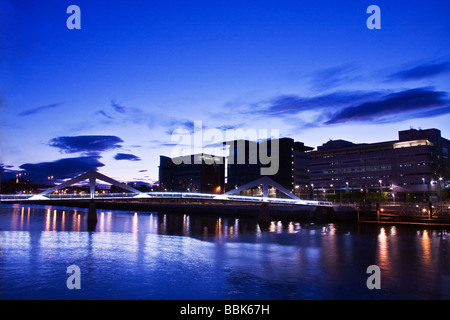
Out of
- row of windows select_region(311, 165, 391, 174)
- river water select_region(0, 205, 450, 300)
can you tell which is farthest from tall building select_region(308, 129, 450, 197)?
river water select_region(0, 205, 450, 300)

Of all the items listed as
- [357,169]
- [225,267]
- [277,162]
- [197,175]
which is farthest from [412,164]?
[197,175]

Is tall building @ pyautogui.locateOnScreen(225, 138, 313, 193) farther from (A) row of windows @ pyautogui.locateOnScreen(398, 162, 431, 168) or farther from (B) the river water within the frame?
(B) the river water

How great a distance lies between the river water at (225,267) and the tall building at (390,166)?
57.8 meters

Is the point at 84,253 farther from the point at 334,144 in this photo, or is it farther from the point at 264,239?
the point at 334,144

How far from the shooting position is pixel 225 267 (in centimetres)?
2694

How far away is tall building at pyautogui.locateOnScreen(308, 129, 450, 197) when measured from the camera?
304ft

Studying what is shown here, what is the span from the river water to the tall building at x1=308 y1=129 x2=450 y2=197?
57771 mm

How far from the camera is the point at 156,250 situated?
112ft

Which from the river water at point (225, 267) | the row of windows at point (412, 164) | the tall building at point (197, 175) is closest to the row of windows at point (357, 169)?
the row of windows at point (412, 164)

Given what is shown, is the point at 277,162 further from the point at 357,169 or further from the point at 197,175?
the point at 197,175

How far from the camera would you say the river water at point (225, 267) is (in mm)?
20266

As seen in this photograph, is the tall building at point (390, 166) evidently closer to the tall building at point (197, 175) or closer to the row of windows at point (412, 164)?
the row of windows at point (412, 164)
